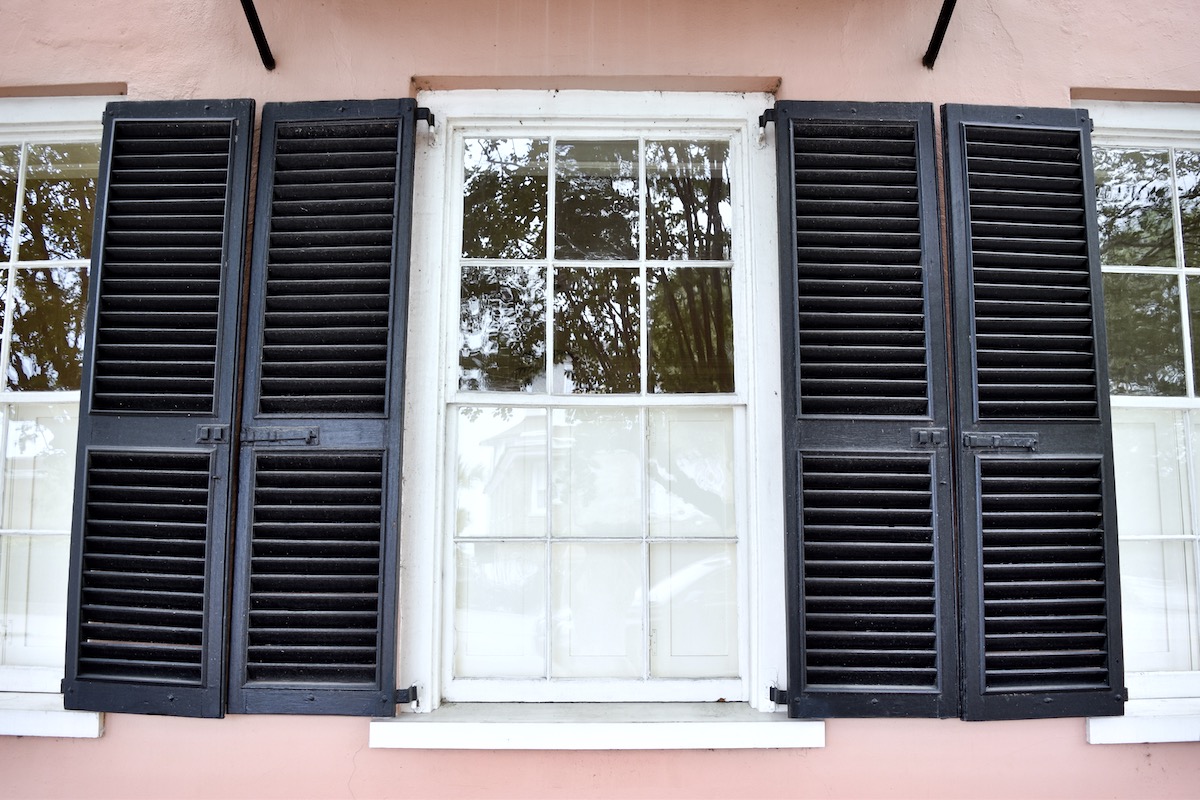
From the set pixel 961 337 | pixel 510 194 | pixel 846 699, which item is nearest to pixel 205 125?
pixel 510 194

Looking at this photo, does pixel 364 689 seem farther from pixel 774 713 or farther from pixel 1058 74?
pixel 1058 74

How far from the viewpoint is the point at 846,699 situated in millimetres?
2162

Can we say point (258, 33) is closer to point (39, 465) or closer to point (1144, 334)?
point (39, 465)

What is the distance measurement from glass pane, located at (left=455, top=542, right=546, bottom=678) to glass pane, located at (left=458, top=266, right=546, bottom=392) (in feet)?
1.81

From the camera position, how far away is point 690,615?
93.8 inches

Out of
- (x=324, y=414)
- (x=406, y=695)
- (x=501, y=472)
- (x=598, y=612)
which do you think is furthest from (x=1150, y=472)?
(x=324, y=414)

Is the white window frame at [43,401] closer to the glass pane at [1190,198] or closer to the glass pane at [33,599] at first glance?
the glass pane at [33,599]

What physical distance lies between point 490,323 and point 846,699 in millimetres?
1642

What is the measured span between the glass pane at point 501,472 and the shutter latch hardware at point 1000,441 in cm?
135

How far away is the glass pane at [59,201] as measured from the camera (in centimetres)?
262

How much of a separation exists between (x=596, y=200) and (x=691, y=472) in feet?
3.31

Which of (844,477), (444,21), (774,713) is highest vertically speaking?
(444,21)

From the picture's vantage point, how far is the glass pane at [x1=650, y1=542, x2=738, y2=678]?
2377mm

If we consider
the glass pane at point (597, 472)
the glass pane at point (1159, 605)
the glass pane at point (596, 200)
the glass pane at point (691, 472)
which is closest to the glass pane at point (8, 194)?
the glass pane at point (596, 200)
